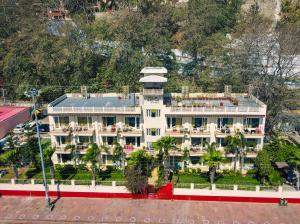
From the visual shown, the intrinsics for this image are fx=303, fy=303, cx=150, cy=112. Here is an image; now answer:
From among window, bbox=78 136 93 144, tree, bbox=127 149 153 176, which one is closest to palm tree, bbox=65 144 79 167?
window, bbox=78 136 93 144

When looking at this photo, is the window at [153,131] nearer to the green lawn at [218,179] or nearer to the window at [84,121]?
the green lawn at [218,179]

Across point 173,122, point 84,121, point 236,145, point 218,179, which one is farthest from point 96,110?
point 236,145

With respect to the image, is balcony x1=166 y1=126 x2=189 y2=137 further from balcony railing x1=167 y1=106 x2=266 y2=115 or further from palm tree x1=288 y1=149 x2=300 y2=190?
palm tree x1=288 y1=149 x2=300 y2=190

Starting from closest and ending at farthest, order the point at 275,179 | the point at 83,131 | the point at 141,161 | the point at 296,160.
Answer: the point at 296,160, the point at 275,179, the point at 141,161, the point at 83,131

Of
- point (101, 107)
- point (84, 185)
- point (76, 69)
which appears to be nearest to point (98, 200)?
point (84, 185)

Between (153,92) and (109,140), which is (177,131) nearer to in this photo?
(153,92)

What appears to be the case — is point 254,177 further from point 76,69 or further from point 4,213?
point 76,69
